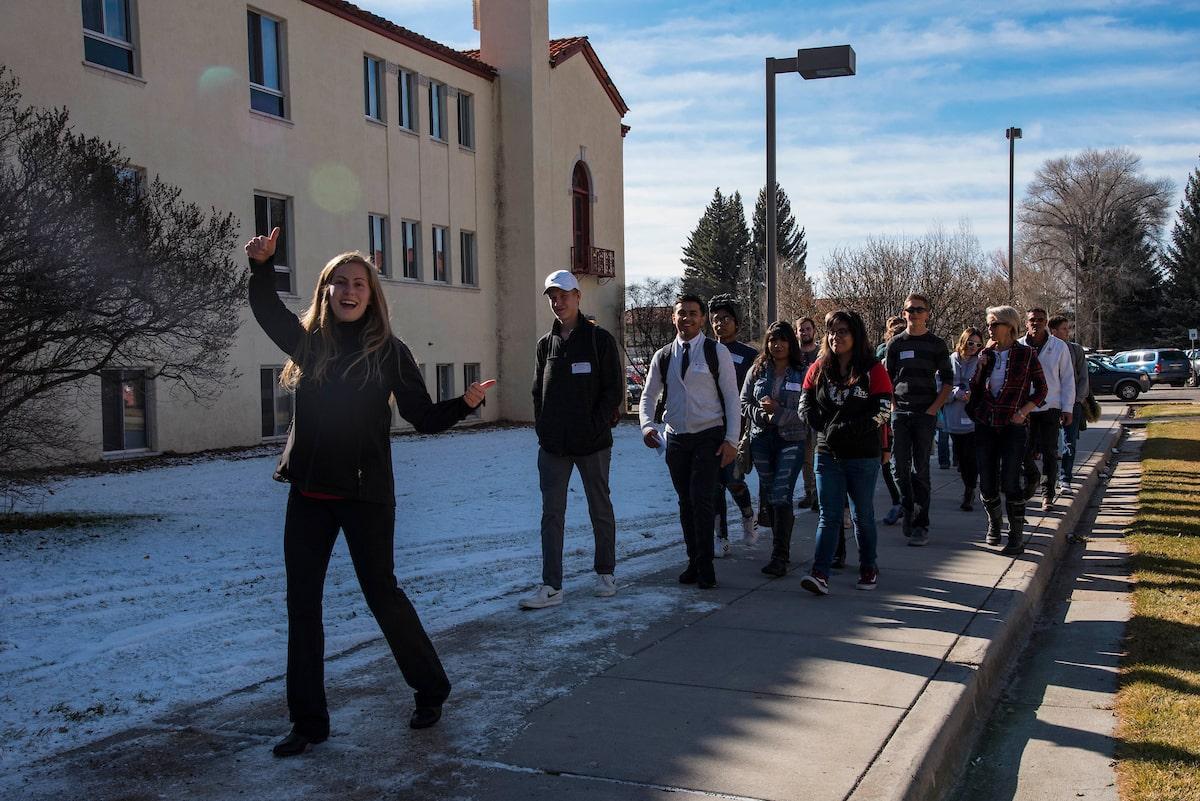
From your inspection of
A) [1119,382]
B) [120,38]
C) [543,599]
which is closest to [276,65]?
[120,38]

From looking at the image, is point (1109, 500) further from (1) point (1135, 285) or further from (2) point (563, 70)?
(1) point (1135, 285)

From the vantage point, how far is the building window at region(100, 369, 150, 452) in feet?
56.1

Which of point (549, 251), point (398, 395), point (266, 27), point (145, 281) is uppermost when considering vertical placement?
point (266, 27)

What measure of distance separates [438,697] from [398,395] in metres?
1.26

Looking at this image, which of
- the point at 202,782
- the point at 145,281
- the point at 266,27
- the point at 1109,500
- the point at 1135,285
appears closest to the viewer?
the point at 202,782

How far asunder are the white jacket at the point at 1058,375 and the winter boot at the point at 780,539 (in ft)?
11.5

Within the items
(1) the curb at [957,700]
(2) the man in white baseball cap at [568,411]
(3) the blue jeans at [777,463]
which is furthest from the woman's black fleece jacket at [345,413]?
(3) the blue jeans at [777,463]

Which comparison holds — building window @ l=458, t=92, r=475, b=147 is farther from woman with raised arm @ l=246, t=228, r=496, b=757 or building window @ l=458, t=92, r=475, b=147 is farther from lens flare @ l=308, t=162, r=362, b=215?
woman with raised arm @ l=246, t=228, r=496, b=757

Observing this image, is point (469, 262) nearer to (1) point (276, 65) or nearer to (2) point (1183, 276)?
(1) point (276, 65)

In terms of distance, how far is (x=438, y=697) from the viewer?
4520 millimetres

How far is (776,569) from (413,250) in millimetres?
19412

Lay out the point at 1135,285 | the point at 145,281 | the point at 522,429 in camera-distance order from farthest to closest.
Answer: the point at 1135,285 → the point at 522,429 → the point at 145,281

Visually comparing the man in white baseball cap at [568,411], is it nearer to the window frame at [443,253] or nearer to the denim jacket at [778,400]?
the denim jacket at [778,400]

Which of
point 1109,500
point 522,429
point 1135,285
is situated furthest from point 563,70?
point 1135,285
